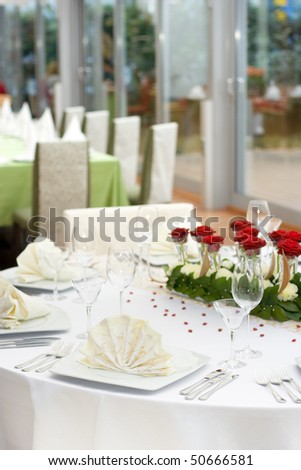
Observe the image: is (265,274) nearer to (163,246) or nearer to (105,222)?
(163,246)

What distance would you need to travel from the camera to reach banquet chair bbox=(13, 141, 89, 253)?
16.8 feet

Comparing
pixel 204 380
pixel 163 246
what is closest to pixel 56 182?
pixel 163 246

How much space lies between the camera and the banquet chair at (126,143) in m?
6.70

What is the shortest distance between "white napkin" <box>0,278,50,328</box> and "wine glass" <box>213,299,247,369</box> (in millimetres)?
573

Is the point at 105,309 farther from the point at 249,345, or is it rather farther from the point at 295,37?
the point at 295,37

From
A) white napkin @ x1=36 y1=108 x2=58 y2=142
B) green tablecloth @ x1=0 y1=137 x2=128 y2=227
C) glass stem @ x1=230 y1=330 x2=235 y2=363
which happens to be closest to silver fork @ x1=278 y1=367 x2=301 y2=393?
glass stem @ x1=230 y1=330 x2=235 y2=363

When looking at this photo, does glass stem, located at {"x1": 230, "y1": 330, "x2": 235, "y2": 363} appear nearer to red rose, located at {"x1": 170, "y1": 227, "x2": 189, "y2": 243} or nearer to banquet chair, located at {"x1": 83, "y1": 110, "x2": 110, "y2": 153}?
red rose, located at {"x1": 170, "y1": 227, "x2": 189, "y2": 243}

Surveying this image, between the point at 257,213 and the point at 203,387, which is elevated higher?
the point at 257,213

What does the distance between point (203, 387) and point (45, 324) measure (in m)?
0.58

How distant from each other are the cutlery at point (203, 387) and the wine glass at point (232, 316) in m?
0.09

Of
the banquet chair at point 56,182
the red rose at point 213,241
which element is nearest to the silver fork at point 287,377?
the red rose at point 213,241

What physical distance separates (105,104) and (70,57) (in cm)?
117

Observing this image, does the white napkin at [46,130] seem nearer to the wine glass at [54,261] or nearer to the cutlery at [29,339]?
the wine glass at [54,261]

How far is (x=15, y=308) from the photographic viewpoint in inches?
91.2
